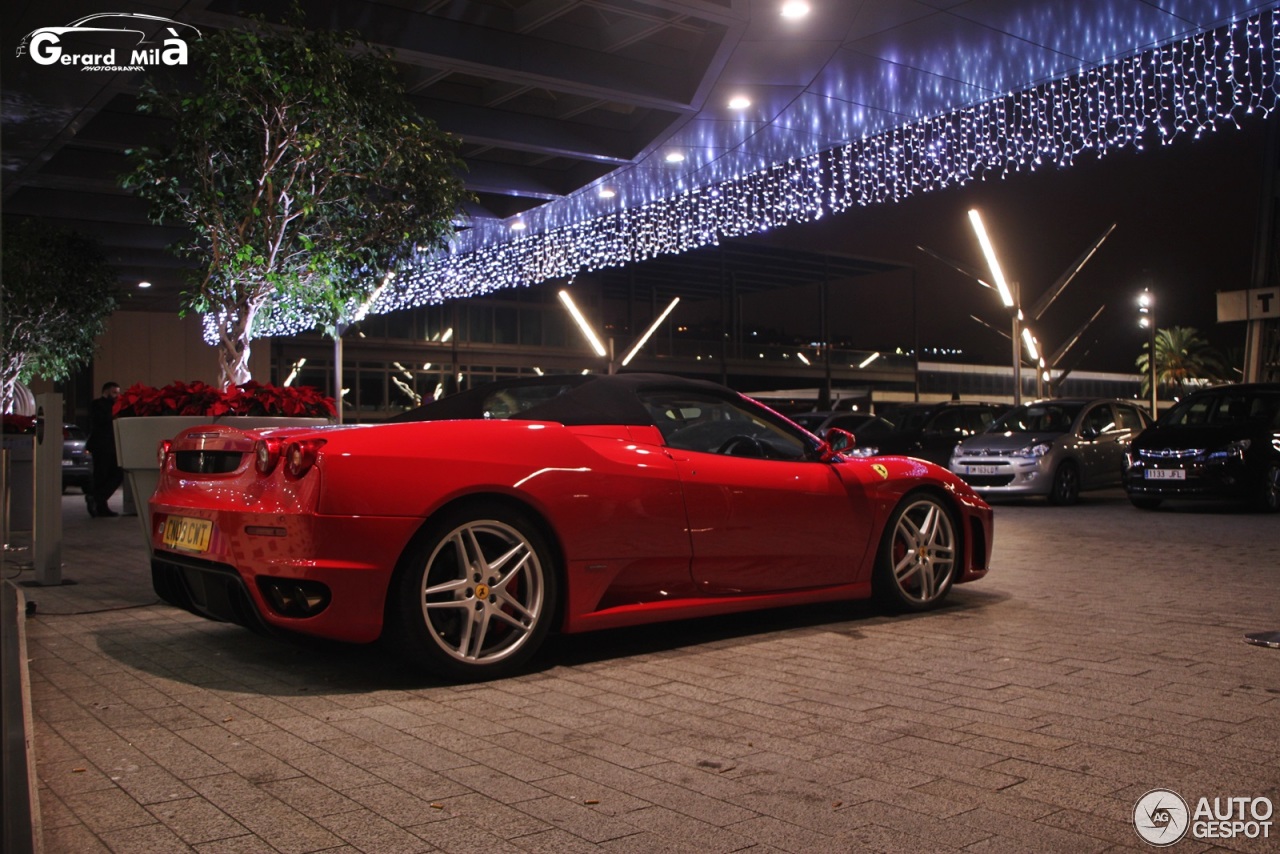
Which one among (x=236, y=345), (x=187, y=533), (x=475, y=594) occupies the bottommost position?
(x=475, y=594)

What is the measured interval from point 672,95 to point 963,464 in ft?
21.6

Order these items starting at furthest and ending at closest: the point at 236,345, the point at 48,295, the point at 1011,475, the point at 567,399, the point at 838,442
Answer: the point at 48,295 → the point at 1011,475 → the point at 236,345 → the point at 838,442 → the point at 567,399

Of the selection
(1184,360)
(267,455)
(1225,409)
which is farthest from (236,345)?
(1184,360)

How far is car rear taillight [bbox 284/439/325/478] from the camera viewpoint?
4.38 m

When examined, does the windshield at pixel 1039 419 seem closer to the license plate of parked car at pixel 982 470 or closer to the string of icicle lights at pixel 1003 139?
the license plate of parked car at pixel 982 470

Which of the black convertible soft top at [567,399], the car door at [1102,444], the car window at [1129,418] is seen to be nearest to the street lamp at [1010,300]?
the car window at [1129,418]

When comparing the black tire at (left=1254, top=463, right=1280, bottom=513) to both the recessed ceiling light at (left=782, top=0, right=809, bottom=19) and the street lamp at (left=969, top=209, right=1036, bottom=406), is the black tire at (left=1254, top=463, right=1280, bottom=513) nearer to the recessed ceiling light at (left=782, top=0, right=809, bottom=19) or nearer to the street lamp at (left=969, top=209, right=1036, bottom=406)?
the recessed ceiling light at (left=782, top=0, right=809, bottom=19)

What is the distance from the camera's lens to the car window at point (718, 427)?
18.6 ft

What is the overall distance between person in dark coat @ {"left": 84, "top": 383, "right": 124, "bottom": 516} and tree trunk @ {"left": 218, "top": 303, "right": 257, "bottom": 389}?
19.3ft

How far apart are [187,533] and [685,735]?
2417 mm

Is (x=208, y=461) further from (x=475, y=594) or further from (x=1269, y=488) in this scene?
(x=1269, y=488)

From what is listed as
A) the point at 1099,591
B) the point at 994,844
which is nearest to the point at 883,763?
the point at 994,844

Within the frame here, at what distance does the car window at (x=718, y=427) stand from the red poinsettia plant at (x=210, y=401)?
11.4ft

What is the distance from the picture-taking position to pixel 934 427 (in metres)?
19.4
